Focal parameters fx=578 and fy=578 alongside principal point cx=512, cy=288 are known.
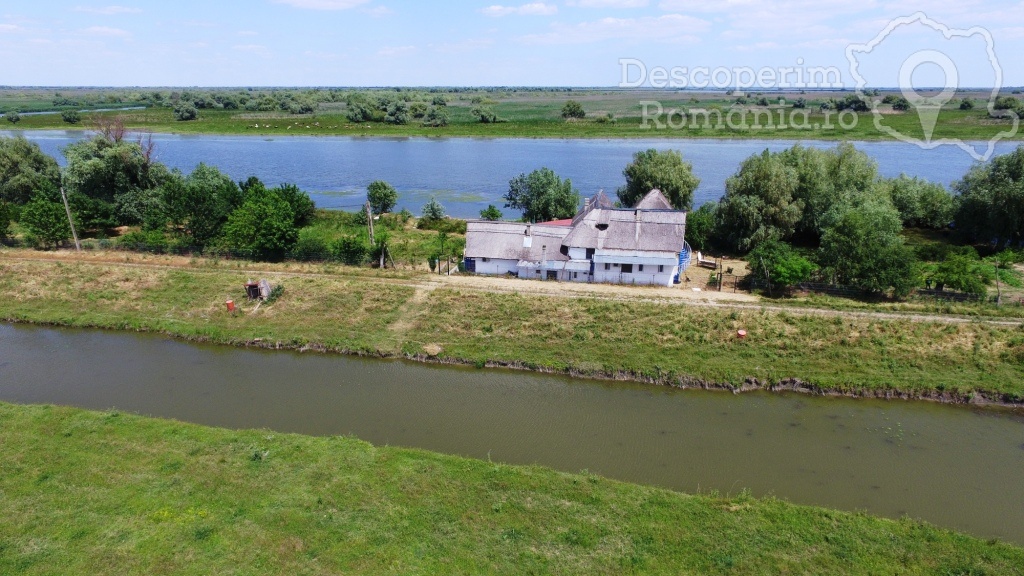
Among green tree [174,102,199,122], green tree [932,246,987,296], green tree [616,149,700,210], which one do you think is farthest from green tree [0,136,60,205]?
green tree [174,102,199,122]

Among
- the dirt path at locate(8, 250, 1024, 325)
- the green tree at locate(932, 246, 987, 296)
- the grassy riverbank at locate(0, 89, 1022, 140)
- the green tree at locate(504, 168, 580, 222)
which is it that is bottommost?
the dirt path at locate(8, 250, 1024, 325)

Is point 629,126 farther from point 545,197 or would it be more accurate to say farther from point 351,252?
point 351,252

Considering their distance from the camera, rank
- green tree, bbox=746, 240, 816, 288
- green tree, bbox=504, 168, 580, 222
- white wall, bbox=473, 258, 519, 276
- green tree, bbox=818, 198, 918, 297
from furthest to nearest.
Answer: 1. green tree, bbox=504, 168, 580, 222
2. white wall, bbox=473, 258, 519, 276
3. green tree, bbox=746, 240, 816, 288
4. green tree, bbox=818, 198, 918, 297

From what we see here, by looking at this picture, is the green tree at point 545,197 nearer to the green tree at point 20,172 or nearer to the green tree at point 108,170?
the green tree at point 108,170

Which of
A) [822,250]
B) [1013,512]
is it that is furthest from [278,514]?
[822,250]

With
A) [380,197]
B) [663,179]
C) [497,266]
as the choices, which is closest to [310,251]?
[497,266]

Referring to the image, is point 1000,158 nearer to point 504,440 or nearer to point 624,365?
point 624,365

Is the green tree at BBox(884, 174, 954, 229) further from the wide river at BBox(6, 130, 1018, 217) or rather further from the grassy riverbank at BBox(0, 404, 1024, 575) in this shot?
the grassy riverbank at BBox(0, 404, 1024, 575)
